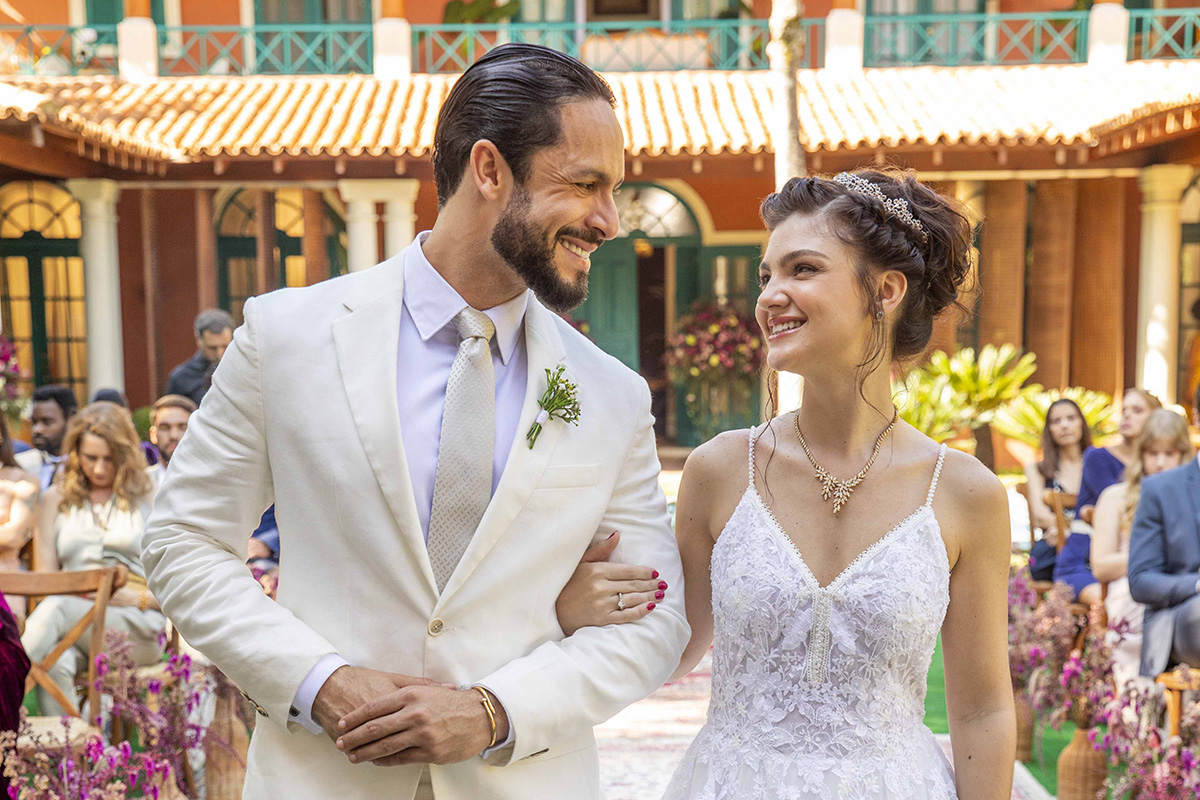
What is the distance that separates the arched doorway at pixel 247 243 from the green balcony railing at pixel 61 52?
2.06m

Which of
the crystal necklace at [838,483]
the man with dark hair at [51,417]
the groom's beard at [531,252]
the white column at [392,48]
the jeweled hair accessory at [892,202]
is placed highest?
the white column at [392,48]

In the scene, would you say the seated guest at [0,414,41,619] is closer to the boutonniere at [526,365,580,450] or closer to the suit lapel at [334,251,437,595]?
the suit lapel at [334,251,437,595]

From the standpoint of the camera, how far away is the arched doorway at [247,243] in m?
13.8

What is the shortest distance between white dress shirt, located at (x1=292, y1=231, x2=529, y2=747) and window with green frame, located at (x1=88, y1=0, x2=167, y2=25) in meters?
A: 13.0

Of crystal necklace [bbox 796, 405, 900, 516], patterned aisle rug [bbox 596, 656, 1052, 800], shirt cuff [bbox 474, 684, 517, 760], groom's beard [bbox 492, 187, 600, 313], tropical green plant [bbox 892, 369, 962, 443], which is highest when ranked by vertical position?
groom's beard [bbox 492, 187, 600, 313]

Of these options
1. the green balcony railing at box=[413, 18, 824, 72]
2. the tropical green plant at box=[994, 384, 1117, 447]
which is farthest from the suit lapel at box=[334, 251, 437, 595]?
the green balcony railing at box=[413, 18, 824, 72]

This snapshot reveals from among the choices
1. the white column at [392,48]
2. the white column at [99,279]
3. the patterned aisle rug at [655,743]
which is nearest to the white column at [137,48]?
the white column at [99,279]

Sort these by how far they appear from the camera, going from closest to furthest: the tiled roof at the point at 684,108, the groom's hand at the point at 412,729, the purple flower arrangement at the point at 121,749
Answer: the groom's hand at the point at 412,729
the purple flower arrangement at the point at 121,749
the tiled roof at the point at 684,108

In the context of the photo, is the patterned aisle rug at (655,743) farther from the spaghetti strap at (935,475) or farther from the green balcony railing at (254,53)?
the green balcony railing at (254,53)

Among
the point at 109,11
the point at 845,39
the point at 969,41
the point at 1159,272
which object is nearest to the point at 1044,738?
the point at 1159,272

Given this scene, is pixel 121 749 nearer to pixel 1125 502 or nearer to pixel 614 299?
pixel 1125 502

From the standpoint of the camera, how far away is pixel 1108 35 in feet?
40.1

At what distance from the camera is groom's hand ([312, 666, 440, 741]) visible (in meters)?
1.83

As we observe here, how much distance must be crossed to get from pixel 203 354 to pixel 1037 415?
772 centimetres
